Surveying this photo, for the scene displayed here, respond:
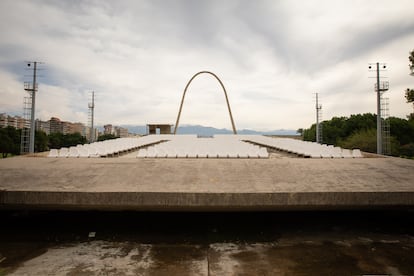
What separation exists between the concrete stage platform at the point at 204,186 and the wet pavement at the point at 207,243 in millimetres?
549

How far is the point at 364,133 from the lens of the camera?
35.4 meters

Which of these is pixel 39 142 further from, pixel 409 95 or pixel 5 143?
pixel 409 95

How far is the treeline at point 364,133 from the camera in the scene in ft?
107

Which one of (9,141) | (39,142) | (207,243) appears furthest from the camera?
(39,142)

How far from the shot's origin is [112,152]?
997 centimetres

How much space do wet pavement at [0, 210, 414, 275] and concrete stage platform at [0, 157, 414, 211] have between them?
549 millimetres

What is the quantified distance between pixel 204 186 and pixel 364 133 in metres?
37.5

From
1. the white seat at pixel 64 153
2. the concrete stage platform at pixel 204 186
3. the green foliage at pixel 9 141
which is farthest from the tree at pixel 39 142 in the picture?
the concrete stage platform at pixel 204 186

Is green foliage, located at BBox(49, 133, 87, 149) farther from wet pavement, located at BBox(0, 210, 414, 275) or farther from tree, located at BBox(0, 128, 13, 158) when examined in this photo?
wet pavement, located at BBox(0, 210, 414, 275)

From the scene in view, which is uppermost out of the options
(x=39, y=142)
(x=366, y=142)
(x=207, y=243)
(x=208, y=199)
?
(x=366, y=142)

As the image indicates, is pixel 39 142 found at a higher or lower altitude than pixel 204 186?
higher

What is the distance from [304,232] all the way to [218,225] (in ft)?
5.76

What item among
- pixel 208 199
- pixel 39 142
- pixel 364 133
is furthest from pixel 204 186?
pixel 39 142

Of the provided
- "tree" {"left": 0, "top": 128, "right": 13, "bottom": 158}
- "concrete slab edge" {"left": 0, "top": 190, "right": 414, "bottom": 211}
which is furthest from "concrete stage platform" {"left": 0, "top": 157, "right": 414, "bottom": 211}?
"tree" {"left": 0, "top": 128, "right": 13, "bottom": 158}
